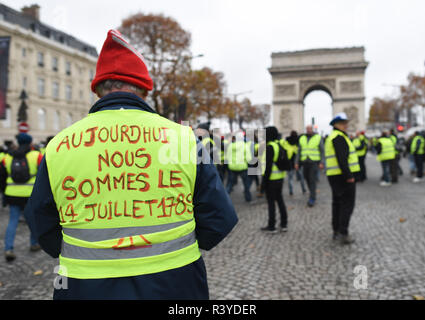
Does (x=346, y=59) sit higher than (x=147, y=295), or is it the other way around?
(x=346, y=59)

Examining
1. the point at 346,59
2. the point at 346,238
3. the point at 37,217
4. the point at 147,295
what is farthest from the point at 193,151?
the point at 346,59

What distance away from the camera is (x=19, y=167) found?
212 inches

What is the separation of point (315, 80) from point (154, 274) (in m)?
→ 31.9

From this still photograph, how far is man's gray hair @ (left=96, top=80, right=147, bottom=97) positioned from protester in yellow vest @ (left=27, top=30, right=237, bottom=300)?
0.08 m

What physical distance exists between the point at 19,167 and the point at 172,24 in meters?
22.5

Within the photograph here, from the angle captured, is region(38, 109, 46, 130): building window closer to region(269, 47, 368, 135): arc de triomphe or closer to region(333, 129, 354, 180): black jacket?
region(269, 47, 368, 135): arc de triomphe

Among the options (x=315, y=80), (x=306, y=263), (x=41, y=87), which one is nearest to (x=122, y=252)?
(x=306, y=263)

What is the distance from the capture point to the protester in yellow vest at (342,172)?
519 centimetres

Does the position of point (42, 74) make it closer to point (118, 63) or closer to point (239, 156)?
point (239, 156)

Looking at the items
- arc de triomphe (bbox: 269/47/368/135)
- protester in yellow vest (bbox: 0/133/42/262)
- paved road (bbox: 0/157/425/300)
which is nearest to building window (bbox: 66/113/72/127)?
arc de triomphe (bbox: 269/47/368/135)

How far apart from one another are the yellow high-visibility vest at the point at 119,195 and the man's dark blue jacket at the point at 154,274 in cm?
4

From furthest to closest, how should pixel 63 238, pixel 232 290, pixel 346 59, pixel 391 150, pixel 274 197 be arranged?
1. pixel 346 59
2. pixel 391 150
3. pixel 274 197
4. pixel 232 290
5. pixel 63 238

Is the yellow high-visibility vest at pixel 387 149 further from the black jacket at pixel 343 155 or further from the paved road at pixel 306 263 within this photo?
the black jacket at pixel 343 155

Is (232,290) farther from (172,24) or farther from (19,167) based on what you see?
(172,24)
